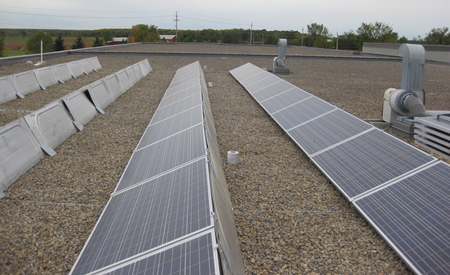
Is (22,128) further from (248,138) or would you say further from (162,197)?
(248,138)

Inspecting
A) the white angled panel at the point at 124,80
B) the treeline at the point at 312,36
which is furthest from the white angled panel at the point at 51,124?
the treeline at the point at 312,36

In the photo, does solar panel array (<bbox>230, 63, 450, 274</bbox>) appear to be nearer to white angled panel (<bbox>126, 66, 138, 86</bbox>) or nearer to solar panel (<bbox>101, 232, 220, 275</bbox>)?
solar panel (<bbox>101, 232, 220, 275</bbox>)

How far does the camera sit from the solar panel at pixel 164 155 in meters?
6.34

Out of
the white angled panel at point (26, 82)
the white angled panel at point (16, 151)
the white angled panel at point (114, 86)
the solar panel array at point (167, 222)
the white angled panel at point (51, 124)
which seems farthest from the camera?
the white angled panel at point (26, 82)

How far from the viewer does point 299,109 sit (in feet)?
37.0

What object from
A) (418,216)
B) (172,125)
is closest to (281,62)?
(172,125)

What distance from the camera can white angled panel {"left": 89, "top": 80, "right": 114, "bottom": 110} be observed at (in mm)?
13313

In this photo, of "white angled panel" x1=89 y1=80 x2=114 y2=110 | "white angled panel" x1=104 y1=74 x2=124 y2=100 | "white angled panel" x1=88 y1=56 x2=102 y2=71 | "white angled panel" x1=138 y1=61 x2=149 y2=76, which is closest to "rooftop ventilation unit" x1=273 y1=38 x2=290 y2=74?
"white angled panel" x1=138 y1=61 x2=149 y2=76

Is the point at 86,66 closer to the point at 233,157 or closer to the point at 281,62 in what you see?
the point at 281,62

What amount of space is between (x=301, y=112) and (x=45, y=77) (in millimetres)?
14769

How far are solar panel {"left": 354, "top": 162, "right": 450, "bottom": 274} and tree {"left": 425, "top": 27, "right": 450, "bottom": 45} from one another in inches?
2741

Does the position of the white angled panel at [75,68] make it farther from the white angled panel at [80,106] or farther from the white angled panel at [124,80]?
the white angled panel at [80,106]

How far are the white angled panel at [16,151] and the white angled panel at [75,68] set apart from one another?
15.5 metres

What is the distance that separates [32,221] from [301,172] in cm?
546
